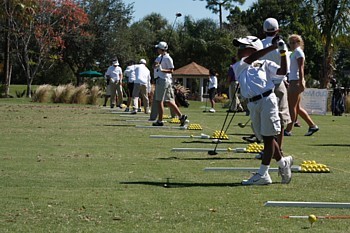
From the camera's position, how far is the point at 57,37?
5197cm

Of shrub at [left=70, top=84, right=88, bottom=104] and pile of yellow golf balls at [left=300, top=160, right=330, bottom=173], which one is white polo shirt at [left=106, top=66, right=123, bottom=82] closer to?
shrub at [left=70, top=84, right=88, bottom=104]

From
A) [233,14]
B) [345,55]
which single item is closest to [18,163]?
[233,14]

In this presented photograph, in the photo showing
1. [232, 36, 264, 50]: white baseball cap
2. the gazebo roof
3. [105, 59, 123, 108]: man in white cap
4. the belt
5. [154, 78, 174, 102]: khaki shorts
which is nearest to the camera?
the belt

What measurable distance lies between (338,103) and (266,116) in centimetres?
2390

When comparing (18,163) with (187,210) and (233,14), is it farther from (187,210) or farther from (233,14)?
(233,14)

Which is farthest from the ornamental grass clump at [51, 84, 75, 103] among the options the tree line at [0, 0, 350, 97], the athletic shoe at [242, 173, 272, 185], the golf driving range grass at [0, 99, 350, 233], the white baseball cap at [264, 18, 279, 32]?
the athletic shoe at [242, 173, 272, 185]

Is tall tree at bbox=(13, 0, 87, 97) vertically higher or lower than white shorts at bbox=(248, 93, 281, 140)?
higher

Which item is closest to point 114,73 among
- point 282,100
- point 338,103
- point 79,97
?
point 79,97

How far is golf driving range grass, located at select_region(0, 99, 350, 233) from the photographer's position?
613cm

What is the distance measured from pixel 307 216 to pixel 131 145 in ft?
23.2

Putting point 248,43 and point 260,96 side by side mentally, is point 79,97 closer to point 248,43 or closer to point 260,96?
point 248,43

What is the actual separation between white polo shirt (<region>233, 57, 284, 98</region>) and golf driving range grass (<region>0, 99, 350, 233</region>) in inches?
40.8

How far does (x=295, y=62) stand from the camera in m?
14.7

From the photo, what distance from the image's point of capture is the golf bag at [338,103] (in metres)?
31.8
